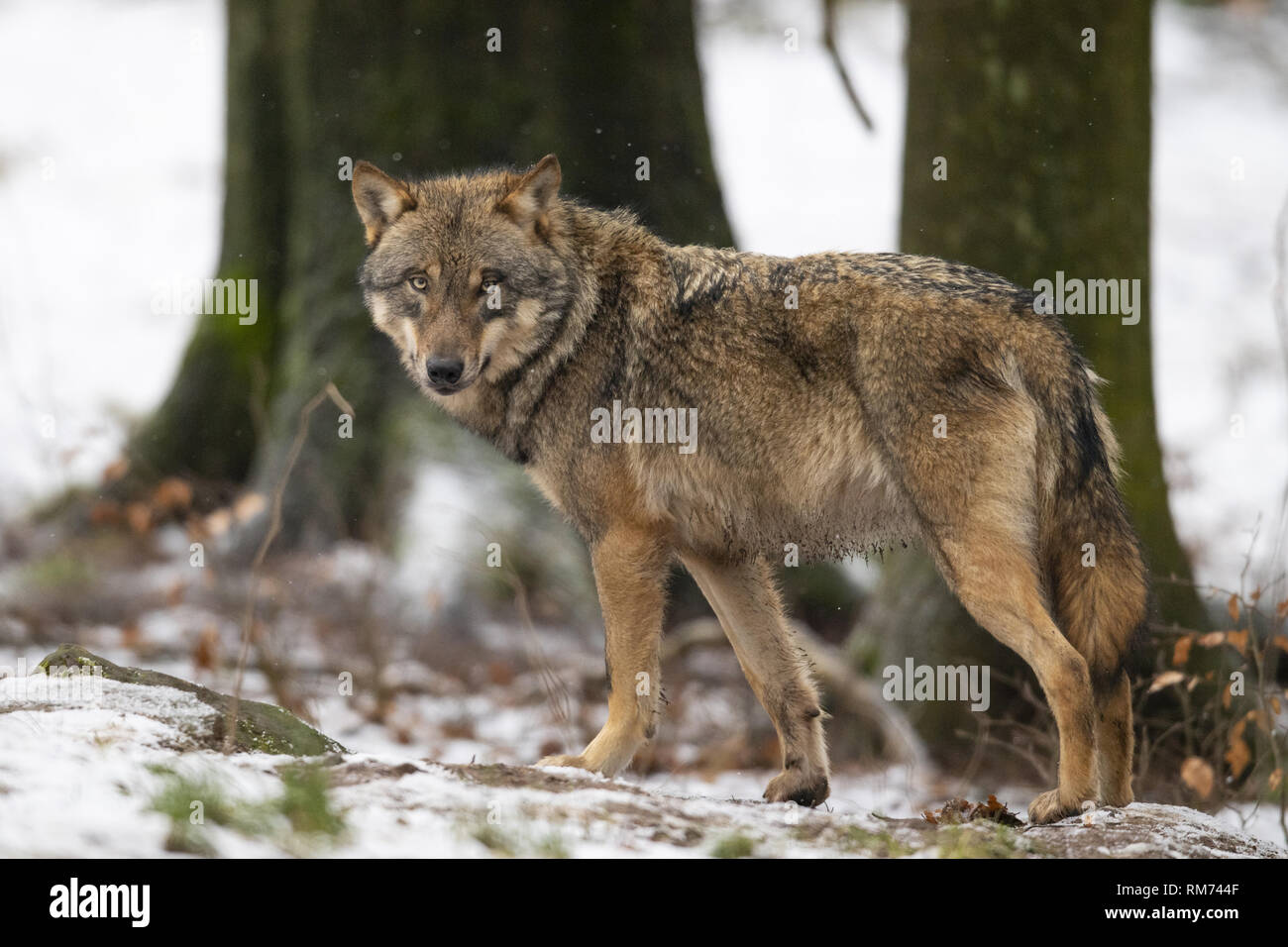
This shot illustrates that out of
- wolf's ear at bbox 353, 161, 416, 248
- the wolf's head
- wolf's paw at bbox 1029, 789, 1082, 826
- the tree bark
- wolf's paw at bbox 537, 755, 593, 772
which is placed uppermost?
the tree bark

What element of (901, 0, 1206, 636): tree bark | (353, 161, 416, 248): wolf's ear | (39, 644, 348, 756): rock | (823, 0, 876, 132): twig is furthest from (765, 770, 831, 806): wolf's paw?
(823, 0, 876, 132): twig

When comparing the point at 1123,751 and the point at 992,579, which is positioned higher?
the point at 992,579

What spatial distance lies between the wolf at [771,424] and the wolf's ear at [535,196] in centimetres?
1

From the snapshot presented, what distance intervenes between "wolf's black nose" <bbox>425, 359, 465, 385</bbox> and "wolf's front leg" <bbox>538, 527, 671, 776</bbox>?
0.89 m

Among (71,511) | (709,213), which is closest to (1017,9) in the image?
(709,213)

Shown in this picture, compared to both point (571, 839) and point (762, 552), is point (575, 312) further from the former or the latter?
point (571, 839)

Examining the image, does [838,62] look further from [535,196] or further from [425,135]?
[425,135]

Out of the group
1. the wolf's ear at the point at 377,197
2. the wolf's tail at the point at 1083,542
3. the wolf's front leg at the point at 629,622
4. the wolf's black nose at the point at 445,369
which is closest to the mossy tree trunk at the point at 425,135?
the wolf's ear at the point at 377,197

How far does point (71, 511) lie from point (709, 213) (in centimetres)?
640

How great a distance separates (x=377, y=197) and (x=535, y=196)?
0.71 m

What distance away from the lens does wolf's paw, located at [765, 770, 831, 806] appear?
528 centimetres

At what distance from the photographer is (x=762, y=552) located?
212 inches

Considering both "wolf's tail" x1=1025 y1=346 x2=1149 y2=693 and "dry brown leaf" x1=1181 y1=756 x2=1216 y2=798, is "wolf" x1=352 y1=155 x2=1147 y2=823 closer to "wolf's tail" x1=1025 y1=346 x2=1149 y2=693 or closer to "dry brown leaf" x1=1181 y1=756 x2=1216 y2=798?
"wolf's tail" x1=1025 y1=346 x2=1149 y2=693

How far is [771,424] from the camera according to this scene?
511 cm
